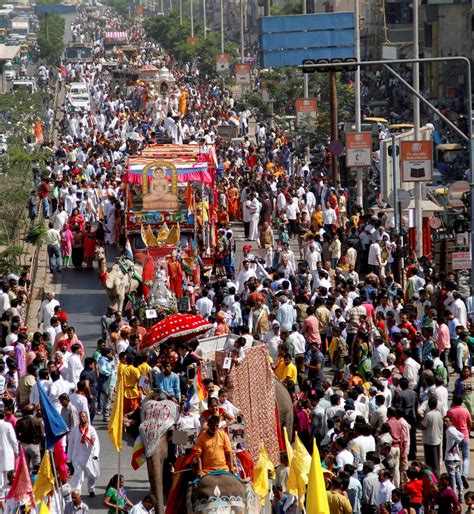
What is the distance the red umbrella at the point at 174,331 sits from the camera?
2623 centimetres

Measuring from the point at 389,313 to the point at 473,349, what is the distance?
1.36 m

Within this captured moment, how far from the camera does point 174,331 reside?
86.1 ft

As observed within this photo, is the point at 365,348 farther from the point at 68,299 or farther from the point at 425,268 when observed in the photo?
the point at 68,299

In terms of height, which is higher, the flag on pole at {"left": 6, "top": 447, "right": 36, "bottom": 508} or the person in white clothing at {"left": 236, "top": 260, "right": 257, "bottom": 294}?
the person in white clothing at {"left": 236, "top": 260, "right": 257, "bottom": 294}

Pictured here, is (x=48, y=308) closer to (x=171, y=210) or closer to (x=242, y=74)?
(x=171, y=210)

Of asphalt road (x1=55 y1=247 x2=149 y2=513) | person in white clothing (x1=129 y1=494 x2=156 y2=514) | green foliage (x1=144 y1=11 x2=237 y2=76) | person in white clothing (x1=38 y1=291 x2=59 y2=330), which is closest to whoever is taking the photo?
person in white clothing (x1=129 y1=494 x2=156 y2=514)

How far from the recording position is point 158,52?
381 ft

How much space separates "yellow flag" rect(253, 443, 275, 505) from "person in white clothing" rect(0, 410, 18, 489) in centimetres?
319

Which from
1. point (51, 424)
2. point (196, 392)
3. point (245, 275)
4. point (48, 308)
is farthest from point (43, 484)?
point (245, 275)

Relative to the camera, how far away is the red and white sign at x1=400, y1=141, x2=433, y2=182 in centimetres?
3638

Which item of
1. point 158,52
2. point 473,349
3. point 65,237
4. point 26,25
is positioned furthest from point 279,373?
point 26,25

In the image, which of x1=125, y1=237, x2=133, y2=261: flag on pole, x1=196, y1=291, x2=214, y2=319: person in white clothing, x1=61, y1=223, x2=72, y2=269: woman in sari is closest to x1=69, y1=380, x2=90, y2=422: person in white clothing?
x1=196, y1=291, x2=214, y2=319: person in white clothing

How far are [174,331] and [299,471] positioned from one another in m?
6.41

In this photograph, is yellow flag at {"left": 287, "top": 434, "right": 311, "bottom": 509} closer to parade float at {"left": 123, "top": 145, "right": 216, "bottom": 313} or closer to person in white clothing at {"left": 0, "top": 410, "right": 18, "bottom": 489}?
person in white clothing at {"left": 0, "top": 410, "right": 18, "bottom": 489}
